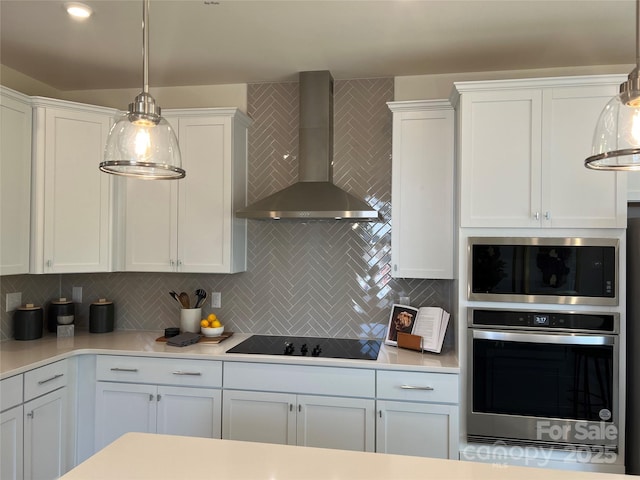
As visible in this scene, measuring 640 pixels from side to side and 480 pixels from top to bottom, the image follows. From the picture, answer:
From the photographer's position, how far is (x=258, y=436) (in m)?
2.69

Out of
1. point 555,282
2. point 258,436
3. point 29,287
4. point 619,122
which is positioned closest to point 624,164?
point 619,122

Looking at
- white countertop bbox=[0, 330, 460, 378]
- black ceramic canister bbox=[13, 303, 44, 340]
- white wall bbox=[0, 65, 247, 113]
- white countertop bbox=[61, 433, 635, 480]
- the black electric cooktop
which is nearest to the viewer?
white countertop bbox=[61, 433, 635, 480]

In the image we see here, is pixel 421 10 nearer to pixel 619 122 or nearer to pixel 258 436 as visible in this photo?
pixel 619 122

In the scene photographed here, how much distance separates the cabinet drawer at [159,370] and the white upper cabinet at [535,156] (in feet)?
5.73

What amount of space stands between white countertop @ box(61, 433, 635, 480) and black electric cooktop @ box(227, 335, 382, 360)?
1.28 m

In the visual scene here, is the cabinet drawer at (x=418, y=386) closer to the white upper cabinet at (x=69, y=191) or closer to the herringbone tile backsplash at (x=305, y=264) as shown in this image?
the herringbone tile backsplash at (x=305, y=264)

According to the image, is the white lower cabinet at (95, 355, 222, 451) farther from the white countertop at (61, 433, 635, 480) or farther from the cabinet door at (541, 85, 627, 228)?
the cabinet door at (541, 85, 627, 228)

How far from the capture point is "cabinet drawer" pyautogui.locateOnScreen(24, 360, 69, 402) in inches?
97.3

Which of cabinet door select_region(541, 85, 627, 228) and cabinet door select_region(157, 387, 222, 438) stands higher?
cabinet door select_region(541, 85, 627, 228)

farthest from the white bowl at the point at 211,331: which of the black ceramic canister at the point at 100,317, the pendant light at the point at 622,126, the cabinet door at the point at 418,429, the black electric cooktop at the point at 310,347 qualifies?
the pendant light at the point at 622,126

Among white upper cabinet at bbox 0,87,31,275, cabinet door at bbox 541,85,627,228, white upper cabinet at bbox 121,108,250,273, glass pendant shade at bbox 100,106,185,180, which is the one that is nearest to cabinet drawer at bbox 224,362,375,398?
white upper cabinet at bbox 121,108,250,273

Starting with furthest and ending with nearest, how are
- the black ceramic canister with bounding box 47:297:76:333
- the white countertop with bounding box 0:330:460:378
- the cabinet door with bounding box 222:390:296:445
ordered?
1. the black ceramic canister with bounding box 47:297:76:333
2. the cabinet door with bounding box 222:390:296:445
3. the white countertop with bounding box 0:330:460:378

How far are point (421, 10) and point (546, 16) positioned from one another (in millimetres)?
639

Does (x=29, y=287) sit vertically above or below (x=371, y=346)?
above
